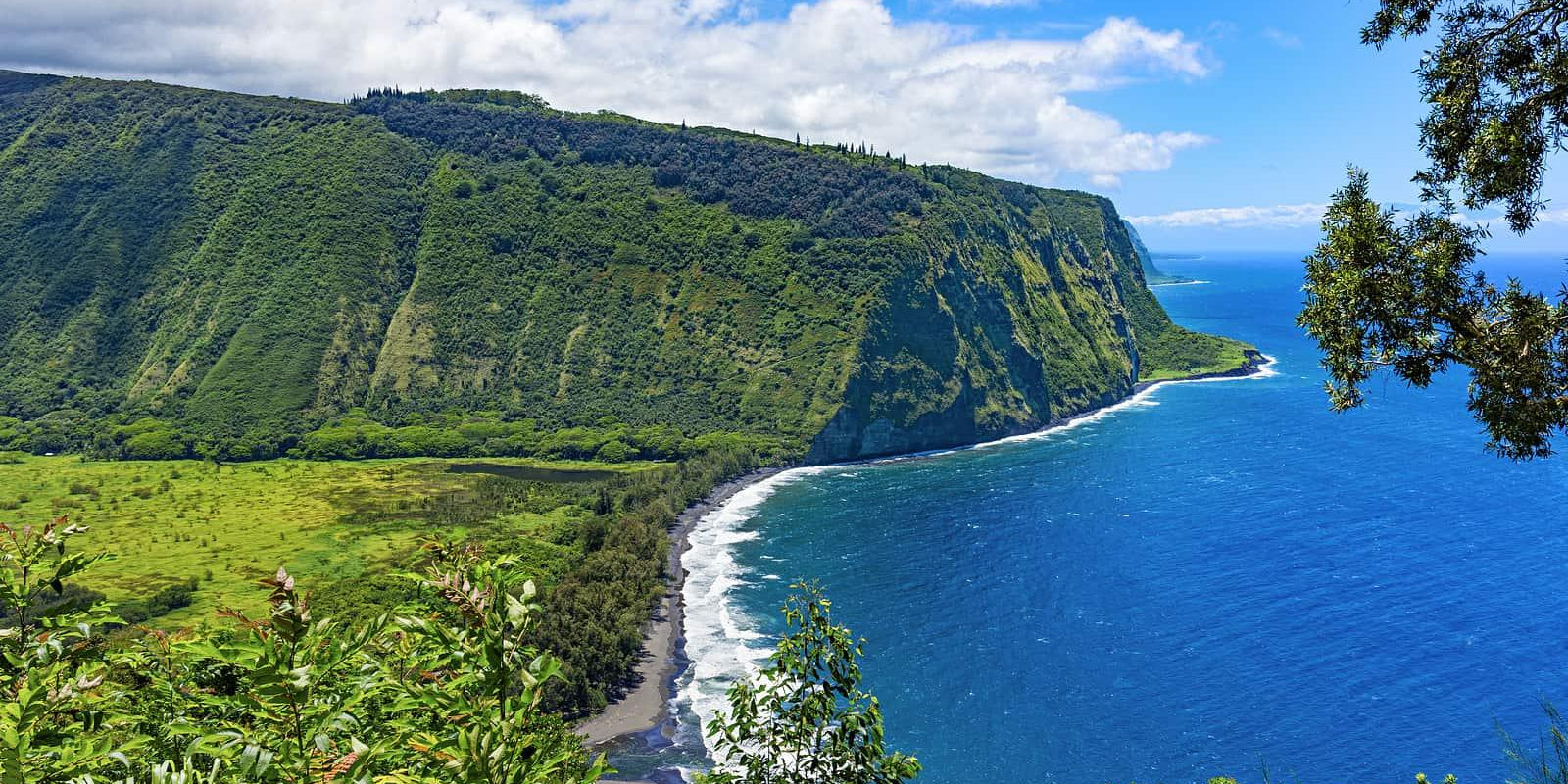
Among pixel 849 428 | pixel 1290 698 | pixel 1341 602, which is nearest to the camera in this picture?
pixel 1290 698

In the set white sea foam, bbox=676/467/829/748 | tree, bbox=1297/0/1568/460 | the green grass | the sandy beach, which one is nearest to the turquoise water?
white sea foam, bbox=676/467/829/748

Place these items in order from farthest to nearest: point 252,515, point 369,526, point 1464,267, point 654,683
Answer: point 252,515 → point 369,526 → point 654,683 → point 1464,267

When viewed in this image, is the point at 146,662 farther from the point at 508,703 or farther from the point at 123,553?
the point at 123,553

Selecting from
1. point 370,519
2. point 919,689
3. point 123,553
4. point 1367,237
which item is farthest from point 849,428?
point 1367,237

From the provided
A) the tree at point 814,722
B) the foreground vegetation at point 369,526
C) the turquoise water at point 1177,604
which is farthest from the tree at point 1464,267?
the foreground vegetation at point 369,526

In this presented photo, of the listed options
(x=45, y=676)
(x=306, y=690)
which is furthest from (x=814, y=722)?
(x=45, y=676)

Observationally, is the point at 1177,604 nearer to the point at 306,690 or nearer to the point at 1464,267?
the point at 1464,267

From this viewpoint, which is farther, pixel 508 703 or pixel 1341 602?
pixel 1341 602
